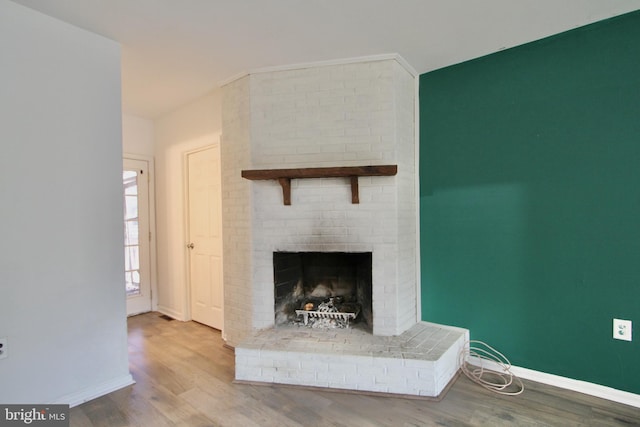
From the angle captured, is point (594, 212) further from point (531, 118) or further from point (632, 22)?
point (632, 22)

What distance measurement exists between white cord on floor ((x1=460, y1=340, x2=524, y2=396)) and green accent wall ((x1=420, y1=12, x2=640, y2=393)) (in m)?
0.08

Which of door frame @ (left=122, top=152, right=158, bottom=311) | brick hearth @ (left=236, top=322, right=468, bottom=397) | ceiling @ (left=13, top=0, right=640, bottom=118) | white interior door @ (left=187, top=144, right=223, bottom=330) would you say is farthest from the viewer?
door frame @ (left=122, top=152, right=158, bottom=311)

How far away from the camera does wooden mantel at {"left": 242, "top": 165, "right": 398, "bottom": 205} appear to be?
96.0 inches

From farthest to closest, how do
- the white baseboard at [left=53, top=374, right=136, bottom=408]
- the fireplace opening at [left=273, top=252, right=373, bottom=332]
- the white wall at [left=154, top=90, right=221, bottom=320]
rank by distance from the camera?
the white wall at [left=154, top=90, right=221, bottom=320], the fireplace opening at [left=273, top=252, right=373, bottom=332], the white baseboard at [left=53, top=374, right=136, bottom=408]

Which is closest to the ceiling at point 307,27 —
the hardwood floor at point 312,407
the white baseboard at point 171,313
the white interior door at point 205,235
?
the white interior door at point 205,235

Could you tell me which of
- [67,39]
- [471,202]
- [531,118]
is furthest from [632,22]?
[67,39]

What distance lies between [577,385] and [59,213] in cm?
361

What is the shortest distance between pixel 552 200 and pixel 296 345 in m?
2.13

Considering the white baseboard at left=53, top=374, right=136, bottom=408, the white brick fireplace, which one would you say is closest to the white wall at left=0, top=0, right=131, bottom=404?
the white baseboard at left=53, top=374, right=136, bottom=408

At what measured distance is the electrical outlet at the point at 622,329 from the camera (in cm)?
213

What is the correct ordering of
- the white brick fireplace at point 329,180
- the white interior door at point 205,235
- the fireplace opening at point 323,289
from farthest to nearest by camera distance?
the white interior door at point 205,235 → the fireplace opening at point 323,289 → the white brick fireplace at point 329,180

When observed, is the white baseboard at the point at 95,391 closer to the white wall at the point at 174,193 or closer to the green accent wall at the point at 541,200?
the white wall at the point at 174,193

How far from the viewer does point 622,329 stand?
215 centimetres

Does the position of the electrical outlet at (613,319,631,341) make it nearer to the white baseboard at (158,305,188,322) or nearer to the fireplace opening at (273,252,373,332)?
the fireplace opening at (273,252,373,332)
